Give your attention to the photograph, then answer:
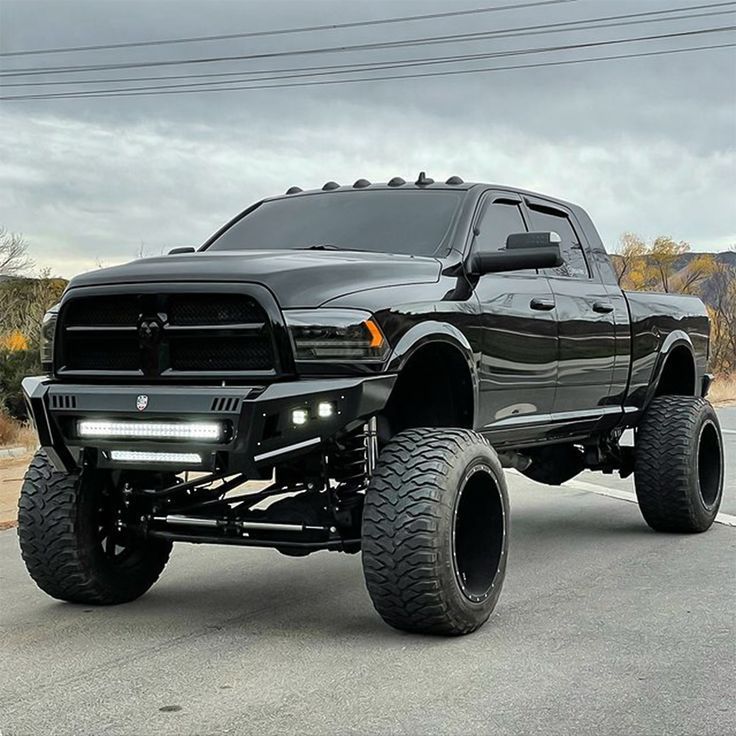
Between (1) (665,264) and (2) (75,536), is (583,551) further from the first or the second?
(1) (665,264)

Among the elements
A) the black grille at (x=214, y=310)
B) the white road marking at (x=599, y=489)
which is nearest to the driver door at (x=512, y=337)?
the black grille at (x=214, y=310)

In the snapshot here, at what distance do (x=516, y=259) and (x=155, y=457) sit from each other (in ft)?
6.80

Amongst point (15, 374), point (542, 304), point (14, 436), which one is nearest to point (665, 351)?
point (542, 304)

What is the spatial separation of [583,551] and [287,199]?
2.88 m

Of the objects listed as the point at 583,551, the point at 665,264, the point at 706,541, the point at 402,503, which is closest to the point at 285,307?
the point at 402,503

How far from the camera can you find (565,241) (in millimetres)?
8039

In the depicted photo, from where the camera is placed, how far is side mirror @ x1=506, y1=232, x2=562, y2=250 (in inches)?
238

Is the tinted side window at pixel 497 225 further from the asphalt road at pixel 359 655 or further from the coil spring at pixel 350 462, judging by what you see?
the asphalt road at pixel 359 655

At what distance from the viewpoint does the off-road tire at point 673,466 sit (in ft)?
26.1

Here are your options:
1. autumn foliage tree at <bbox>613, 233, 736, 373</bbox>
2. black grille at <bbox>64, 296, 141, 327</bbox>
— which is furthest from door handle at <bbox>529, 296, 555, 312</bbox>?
autumn foliage tree at <bbox>613, 233, 736, 373</bbox>

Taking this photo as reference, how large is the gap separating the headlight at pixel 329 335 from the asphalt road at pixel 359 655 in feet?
4.13

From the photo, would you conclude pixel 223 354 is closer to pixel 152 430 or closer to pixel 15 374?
pixel 152 430

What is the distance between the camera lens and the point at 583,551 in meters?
7.67

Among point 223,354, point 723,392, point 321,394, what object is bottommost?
point 723,392
